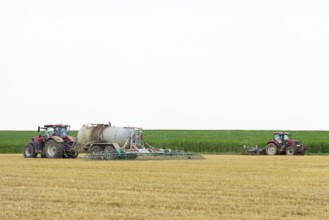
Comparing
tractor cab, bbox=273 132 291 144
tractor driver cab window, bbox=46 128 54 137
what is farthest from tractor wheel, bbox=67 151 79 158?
tractor cab, bbox=273 132 291 144

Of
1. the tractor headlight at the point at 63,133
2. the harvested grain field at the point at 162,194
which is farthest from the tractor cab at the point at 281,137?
the harvested grain field at the point at 162,194

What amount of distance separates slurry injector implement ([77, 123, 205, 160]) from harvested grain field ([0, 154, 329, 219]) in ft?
36.0

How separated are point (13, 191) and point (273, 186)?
7.11m

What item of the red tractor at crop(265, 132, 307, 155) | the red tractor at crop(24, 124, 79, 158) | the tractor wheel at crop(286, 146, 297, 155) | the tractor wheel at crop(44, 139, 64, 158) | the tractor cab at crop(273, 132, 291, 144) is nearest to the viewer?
the tractor wheel at crop(44, 139, 64, 158)

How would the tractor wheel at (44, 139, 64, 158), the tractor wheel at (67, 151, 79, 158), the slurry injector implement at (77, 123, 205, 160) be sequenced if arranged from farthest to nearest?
1. the tractor wheel at (67, 151, 79, 158)
2. the tractor wheel at (44, 139, 64, 158)
3. the slurry injector implement at (77, 123, 205, 160)

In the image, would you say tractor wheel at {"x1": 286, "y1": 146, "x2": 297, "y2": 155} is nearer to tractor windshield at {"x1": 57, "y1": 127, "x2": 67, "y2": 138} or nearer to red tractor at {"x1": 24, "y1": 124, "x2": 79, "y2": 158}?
red tractor at {"x1": 24, "y1": 124, "x2": 79, "y2": 158}

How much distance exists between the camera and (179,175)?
24.6 metres

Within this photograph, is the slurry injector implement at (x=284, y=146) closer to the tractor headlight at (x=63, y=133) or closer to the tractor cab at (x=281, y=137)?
the tractor cab at (x=281, y=137)

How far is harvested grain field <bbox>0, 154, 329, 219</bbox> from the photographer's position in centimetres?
1516

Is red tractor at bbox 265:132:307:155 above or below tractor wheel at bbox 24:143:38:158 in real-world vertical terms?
above

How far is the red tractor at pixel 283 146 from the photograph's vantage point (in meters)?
46.7

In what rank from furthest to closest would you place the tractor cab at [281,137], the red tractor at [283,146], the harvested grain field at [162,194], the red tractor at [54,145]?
the tractor cab at [281,137] → the red tractor at [283,146] → the red tractor at [54,145] → the harvested grain field at [162,194]

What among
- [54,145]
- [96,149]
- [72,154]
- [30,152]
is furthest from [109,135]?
[30,152]

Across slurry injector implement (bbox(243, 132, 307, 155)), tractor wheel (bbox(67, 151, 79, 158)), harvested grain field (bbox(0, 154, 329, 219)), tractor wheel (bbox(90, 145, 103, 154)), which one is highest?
slurry injector implement (bbox(243, 132, 307, 155))
